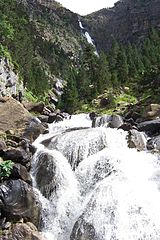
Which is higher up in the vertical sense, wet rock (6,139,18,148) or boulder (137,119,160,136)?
wet rock (6,139,18,148)

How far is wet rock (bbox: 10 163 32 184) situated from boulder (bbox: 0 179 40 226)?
26.3 inches

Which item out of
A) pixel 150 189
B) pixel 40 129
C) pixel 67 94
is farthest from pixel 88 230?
pixel 67 94

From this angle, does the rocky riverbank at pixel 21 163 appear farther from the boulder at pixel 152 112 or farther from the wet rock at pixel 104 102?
the wet rock at pixel 104 102

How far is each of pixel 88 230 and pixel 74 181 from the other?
24.2 feet

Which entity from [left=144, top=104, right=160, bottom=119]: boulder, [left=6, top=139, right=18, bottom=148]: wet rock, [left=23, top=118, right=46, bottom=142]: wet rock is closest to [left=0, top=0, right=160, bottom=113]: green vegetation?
[left=144, top=104, right=160, bottom=119]: boulder

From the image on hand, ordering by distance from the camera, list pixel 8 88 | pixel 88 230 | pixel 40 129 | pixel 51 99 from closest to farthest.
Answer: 1. pixel 88 230
2. pixel 40 129
3. pixel 8 88
4. pixel 51 99

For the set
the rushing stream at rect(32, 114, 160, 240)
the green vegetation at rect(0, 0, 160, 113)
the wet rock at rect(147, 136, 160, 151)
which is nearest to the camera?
the rushing stream at rect(32, 114, 160, 240)

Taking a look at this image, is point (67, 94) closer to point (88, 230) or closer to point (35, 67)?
point (35, 67)

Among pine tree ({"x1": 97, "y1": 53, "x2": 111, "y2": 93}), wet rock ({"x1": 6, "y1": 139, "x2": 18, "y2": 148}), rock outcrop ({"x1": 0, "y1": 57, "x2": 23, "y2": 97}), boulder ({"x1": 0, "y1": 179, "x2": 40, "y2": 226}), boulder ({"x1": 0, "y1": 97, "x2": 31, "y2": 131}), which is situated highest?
rock outcrop ({"x1": 0, "y1": 57, "x2": 23, "y2": 97})

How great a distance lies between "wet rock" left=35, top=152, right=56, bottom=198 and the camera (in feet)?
111

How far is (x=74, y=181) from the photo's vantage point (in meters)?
35.1

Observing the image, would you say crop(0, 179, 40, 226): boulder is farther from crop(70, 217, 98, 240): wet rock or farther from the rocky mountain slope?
the rocky mountain slope

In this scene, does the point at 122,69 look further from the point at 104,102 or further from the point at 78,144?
the point at 78,144

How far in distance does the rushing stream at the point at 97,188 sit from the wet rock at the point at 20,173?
1.56 m
